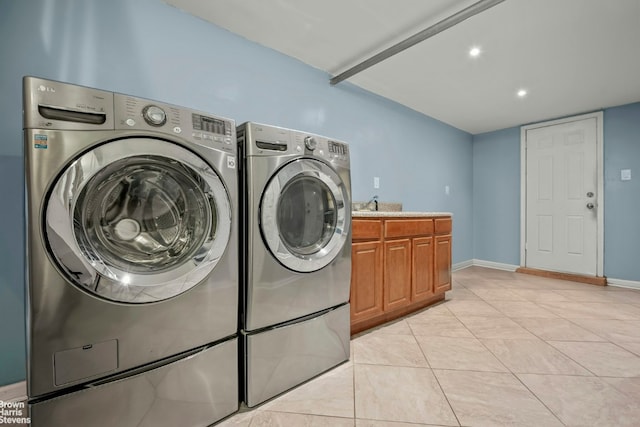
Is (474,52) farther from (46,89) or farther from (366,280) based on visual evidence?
(46,89)

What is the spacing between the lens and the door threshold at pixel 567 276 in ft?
10.4

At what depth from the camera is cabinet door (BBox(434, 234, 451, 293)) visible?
2.40 meters

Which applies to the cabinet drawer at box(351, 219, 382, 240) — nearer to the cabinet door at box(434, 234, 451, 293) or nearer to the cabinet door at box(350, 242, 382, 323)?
the cabinet door at box(350, 242, 382, 323)

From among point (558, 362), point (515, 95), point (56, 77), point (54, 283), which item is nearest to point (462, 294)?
point (558, 362)

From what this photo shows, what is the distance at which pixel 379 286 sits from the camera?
1905mm

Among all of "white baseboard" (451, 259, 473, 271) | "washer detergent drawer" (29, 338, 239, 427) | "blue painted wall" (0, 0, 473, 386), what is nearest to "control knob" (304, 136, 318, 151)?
"blue painted wall" (0, 0, 473, 386)

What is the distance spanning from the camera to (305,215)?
141 cm

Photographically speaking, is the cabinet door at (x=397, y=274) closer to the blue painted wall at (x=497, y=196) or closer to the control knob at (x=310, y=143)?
the control knob at (x=310, y=143)

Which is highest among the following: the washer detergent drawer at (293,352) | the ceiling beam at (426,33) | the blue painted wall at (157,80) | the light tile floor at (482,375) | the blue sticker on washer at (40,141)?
the ceiling beam at (426,33)

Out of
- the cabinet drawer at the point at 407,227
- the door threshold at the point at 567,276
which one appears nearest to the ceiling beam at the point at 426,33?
the cabinet drawer at the point at 407,227

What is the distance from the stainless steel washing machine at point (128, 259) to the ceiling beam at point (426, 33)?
146 cm

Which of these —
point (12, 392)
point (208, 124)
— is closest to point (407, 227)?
point (208, 124)

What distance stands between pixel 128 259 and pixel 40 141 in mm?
432

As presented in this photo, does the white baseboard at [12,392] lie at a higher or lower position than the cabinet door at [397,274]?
lower
